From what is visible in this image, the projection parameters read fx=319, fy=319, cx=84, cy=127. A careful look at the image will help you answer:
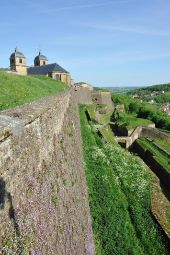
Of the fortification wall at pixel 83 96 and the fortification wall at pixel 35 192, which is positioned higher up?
the fortification wall at pixel 35 192

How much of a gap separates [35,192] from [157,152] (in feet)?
81.9

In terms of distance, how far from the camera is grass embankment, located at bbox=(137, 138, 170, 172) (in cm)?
2574

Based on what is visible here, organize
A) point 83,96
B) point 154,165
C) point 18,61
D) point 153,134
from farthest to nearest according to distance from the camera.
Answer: point 18,61, point 83,96, point 153,134, point 154,165

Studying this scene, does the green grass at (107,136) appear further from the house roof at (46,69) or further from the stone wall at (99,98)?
the house roof at (46,69)

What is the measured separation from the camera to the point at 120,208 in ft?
51.5

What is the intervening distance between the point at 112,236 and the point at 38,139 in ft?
23.7

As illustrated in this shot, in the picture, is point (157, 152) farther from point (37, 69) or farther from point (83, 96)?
point (37, 69)

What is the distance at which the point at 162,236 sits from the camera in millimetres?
14578

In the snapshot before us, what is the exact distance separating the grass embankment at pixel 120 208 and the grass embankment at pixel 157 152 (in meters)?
3.65

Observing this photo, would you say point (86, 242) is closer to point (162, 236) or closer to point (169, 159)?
point (162, 236)

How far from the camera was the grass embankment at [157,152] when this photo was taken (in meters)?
25.7

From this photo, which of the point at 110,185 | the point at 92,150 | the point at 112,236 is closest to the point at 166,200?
the point at 110,185

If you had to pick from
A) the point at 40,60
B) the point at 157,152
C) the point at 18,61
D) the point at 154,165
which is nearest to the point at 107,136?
the point at 154,165

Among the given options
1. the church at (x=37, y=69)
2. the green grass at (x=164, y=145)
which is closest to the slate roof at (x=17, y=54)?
the church at (x=37, y=69)
